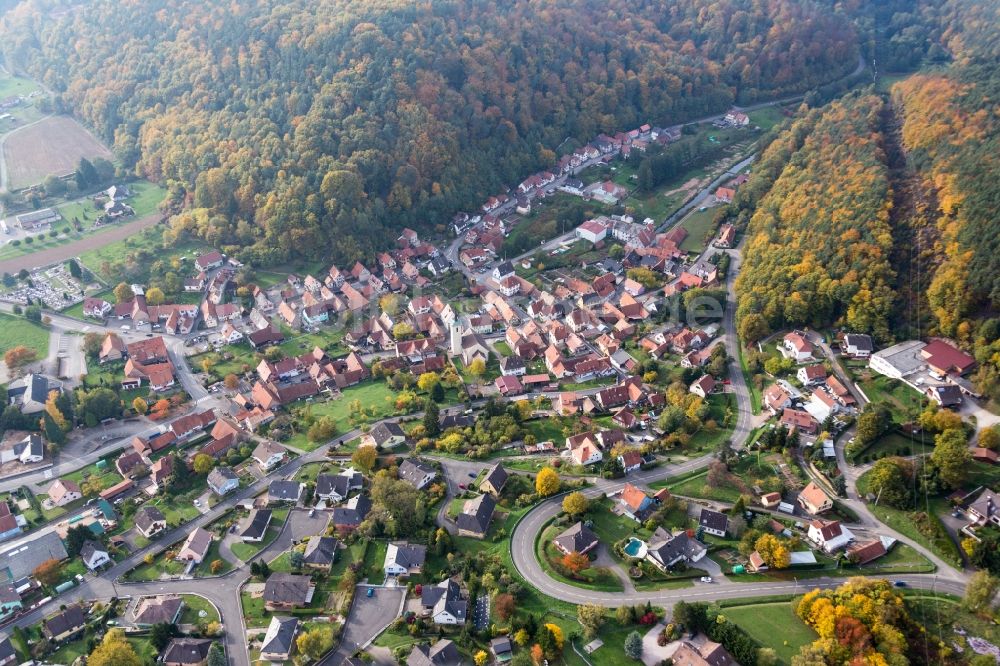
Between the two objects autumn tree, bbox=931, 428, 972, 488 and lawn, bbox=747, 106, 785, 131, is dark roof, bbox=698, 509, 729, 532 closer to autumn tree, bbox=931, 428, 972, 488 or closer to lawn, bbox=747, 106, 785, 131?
autumn tree, bbox=931, 428, 972, 488

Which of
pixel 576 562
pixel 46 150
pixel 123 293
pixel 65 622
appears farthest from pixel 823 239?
pixel 46 150

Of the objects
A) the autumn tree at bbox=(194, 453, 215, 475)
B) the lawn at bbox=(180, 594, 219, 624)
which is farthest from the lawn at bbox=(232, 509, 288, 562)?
the autumn tree at bbox=(194, 453, 215, 475)

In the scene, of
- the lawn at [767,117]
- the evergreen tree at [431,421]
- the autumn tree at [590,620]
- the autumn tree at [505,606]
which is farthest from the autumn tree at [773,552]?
the lawn at [767,117]

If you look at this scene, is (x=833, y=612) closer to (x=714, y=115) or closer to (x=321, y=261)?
(x=321, y=261)

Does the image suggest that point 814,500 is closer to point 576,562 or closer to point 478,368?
point 576,562

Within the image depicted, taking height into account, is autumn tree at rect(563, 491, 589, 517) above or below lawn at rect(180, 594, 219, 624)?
above

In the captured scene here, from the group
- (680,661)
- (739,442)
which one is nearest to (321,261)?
(739,442)

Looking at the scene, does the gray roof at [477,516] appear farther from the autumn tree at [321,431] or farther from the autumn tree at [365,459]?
the autumn tree at [321,431]
